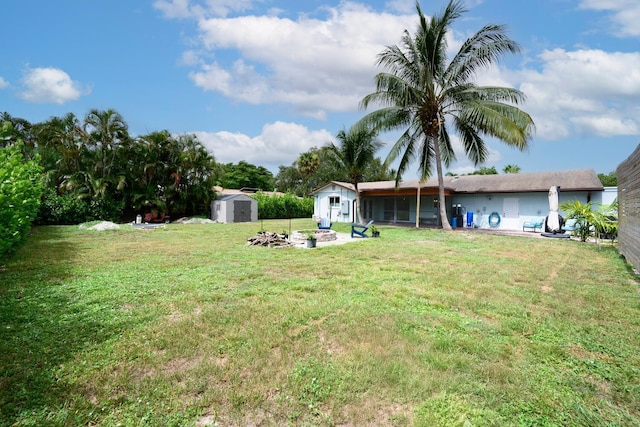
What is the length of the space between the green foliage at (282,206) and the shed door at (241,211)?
5.94 feet

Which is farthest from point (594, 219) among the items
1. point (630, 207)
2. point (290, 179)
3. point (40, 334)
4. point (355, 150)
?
point (290, 179)

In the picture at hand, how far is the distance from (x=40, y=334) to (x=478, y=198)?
2023cm

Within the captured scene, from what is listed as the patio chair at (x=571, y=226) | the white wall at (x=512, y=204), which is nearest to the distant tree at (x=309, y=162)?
the white wall at (x=512, y=204)

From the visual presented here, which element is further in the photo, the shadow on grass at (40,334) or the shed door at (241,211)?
the shed door at (241,211)

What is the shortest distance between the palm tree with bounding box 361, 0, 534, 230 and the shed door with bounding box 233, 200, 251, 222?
12993mm

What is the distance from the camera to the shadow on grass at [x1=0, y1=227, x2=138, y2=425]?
92.1 inches

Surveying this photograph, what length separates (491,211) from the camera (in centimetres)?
1842

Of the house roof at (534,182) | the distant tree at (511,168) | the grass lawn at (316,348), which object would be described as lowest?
the grass lawn at (316,348)

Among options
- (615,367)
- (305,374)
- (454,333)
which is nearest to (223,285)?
(305,374)

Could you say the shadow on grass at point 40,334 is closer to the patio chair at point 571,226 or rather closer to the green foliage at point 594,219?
the green foliage at point 594,219

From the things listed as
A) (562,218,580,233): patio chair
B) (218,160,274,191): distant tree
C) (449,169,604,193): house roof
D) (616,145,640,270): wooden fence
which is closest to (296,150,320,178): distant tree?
(218,160,274,191): distant tree

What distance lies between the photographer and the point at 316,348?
3189 mm

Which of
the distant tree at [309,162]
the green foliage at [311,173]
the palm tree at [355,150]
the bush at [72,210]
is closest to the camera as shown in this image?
the bush at [72,210]

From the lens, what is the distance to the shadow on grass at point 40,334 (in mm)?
2340
